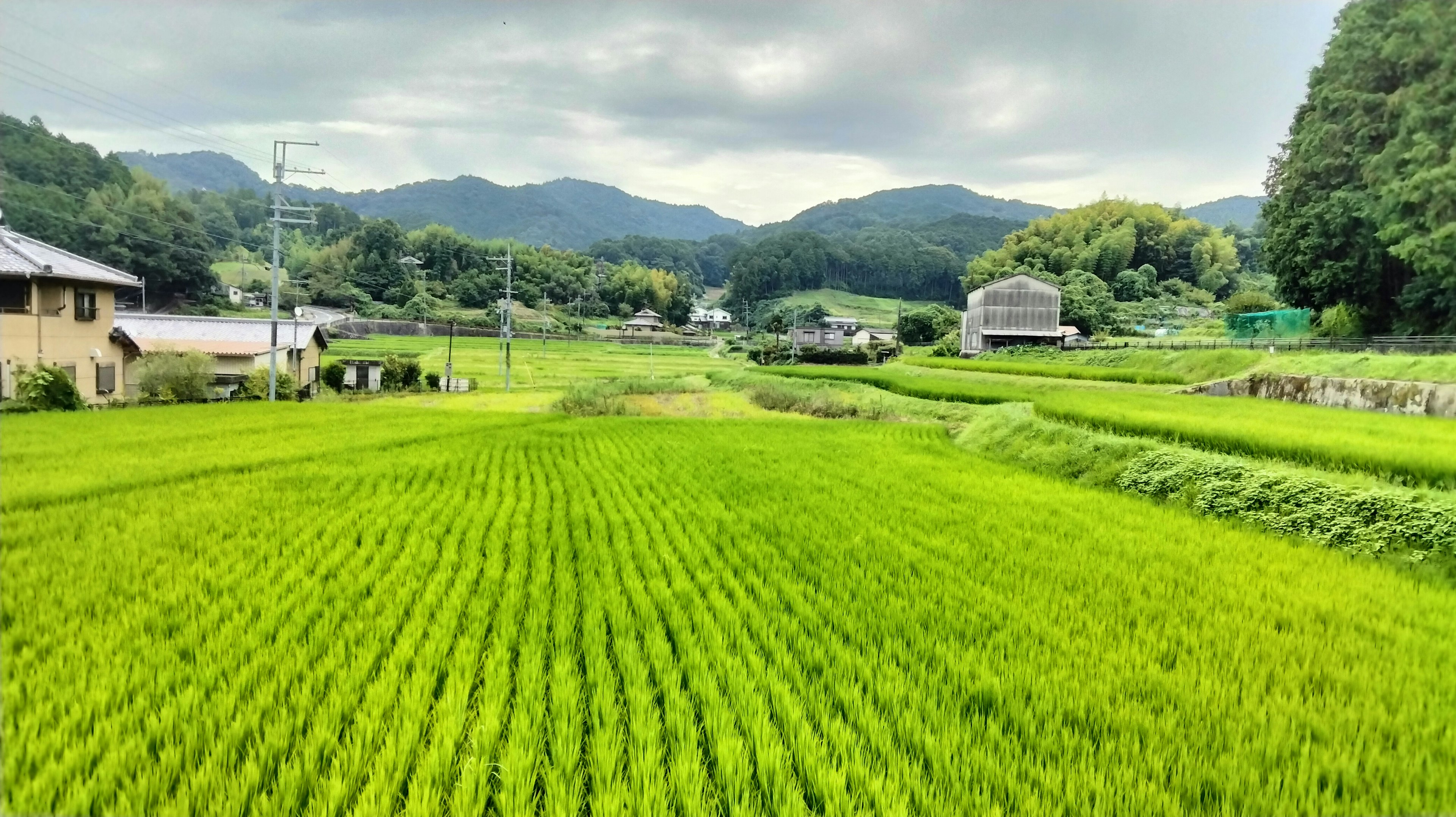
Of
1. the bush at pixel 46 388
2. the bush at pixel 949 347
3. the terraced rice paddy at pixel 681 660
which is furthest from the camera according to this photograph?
the bush at pixel 949 347

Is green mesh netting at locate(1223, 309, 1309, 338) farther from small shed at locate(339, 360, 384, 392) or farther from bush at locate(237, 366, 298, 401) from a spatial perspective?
small shed at locate(339, 360, 384, 392)

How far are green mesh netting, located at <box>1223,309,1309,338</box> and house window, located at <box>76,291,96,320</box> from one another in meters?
29.9

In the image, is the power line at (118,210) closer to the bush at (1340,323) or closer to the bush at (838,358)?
the bush at (1340,323)

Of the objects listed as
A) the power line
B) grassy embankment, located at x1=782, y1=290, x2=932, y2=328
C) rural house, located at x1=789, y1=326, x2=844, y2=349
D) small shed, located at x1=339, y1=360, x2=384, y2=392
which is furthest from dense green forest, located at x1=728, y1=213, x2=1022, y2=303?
the power line

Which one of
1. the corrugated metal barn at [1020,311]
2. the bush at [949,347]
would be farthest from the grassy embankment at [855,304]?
the corrugated metal barn at [1020,311]

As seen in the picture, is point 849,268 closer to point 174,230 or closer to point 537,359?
point 537,359

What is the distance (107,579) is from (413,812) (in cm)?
309

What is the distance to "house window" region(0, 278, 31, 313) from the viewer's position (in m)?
7.20

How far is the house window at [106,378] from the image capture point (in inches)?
427

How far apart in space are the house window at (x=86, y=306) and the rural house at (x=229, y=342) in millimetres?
2657

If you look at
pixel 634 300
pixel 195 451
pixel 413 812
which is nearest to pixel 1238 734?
pixel 413 812

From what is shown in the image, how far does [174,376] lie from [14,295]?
7.57 m

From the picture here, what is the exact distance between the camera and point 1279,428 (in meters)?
7.52

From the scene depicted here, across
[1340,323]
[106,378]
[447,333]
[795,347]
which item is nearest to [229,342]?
[106,378]
